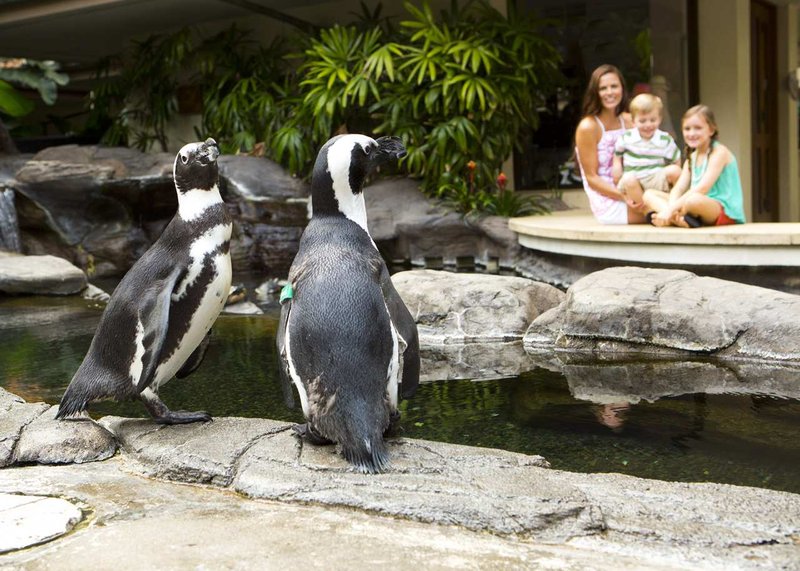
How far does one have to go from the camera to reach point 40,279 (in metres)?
8.01

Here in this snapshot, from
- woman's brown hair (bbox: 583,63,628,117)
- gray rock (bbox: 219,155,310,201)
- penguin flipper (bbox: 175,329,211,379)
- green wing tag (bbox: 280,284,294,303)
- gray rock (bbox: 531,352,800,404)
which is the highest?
woman's brown hair (bbox: 583,63,628,117)

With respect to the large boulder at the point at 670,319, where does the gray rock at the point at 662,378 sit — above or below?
below

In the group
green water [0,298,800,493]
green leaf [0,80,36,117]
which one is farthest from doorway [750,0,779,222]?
green leaf [0,80,36,117]

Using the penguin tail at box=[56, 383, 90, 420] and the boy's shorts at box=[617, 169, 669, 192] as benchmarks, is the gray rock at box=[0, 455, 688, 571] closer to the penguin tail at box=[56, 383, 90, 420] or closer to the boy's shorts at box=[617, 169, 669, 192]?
the penguin tail at box=[56, 383, 90, 420]

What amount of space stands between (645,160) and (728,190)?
28.4 inches

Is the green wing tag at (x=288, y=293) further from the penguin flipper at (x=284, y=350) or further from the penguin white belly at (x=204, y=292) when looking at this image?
the penguin white belly at (x=204, y=292)

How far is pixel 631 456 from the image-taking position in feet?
10.6

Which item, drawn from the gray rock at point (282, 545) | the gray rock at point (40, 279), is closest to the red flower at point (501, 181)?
the gray rock at point (40, 279)

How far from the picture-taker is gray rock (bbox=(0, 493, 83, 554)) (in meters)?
2.21

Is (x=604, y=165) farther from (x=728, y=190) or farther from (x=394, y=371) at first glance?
(x=394, y=371)

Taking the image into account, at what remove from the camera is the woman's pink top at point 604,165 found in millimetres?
7586

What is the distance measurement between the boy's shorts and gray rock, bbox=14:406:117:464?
16.7 feet

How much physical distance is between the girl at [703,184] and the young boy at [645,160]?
1.01ft

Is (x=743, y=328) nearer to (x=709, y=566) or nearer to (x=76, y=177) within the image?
(x=709, y=566)
